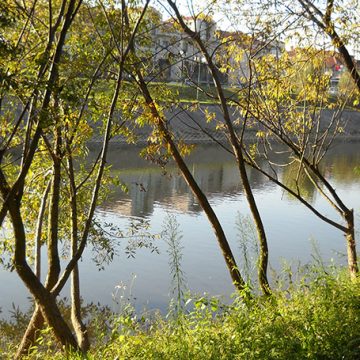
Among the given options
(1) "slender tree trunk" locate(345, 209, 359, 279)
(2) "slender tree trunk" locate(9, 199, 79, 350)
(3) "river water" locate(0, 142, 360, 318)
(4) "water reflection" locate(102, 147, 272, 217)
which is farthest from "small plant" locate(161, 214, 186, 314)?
(4) "water reflection" locate(102, 147, 272, 217)

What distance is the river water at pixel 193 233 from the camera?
8.72 metres

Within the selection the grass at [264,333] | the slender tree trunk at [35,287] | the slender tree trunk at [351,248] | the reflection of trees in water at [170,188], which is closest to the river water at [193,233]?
the reflection of trees in water at [170,188]

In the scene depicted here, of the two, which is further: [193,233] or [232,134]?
[193,233]

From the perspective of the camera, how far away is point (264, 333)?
126 inches

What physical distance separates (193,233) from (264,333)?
8.88 meters

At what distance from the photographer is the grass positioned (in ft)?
10.0

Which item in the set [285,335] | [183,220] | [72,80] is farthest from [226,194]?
[285,335]

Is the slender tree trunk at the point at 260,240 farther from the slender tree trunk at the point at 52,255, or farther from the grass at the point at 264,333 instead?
the slender tree trunk at the point at 52,255

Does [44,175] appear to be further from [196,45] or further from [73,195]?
[196,45]

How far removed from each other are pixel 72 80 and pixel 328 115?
A: 30.4m

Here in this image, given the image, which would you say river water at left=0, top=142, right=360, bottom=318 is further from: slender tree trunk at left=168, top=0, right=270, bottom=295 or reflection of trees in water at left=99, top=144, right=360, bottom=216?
slender tree trunk at left=168, top=0, right=270, bottom=295

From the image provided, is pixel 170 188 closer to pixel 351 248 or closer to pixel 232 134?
pixel 232 134

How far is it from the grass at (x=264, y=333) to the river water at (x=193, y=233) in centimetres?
88

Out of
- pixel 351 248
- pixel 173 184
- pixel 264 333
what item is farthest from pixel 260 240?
pixel 173 184
